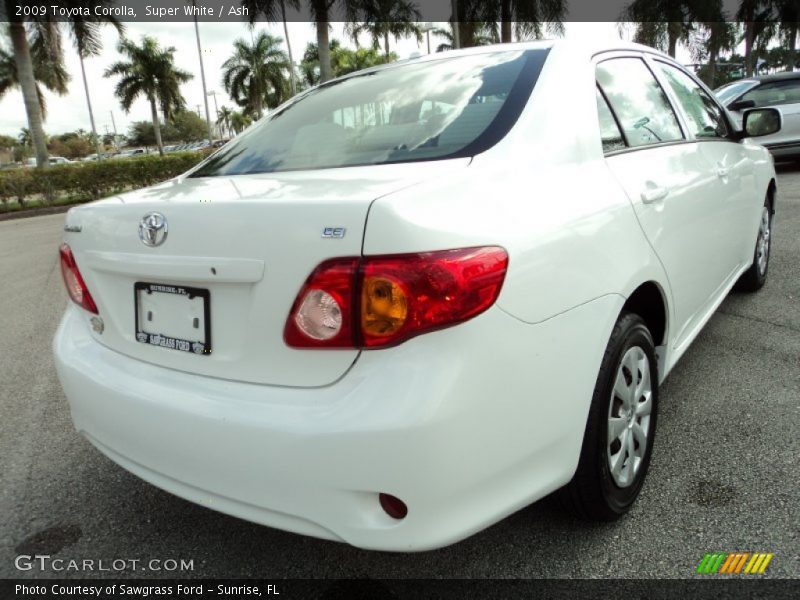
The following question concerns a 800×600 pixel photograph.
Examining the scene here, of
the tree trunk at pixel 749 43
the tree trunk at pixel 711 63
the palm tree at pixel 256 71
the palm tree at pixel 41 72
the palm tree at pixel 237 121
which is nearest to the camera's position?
the palm tree at pixel 41 72

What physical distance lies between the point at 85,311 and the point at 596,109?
5.91 ft

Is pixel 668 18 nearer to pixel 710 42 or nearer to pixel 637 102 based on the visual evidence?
pixel 710 42

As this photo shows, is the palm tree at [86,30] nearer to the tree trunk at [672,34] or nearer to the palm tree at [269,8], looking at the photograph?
the palm tree at [269,8]

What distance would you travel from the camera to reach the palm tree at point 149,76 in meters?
42.2

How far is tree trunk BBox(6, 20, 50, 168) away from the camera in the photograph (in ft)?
60.0

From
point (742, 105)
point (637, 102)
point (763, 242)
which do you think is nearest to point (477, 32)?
point (742, 105)

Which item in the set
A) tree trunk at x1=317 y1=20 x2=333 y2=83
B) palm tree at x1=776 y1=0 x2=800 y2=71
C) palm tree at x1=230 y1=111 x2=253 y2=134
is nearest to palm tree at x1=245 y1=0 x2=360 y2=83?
tree trunk at x1=317 y1=20 x2=333 y2=83

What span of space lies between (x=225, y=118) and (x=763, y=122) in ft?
288

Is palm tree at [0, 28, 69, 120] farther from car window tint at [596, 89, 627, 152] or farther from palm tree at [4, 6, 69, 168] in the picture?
car window tint at [596, 89, 627, 152]

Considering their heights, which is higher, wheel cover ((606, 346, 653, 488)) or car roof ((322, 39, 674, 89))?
car roof ((322, 39, 674, 89))

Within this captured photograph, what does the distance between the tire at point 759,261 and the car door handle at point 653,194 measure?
7.69 feet

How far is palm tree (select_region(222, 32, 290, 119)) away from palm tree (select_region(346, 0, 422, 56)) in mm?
23772

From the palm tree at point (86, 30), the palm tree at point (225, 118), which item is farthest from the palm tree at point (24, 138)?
the palm tree at point (86, 30)

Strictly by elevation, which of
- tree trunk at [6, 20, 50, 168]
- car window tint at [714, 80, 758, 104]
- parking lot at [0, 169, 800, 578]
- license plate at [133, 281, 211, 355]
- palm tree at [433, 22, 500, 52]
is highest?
palm tree at [433, 22, 500, 52]
